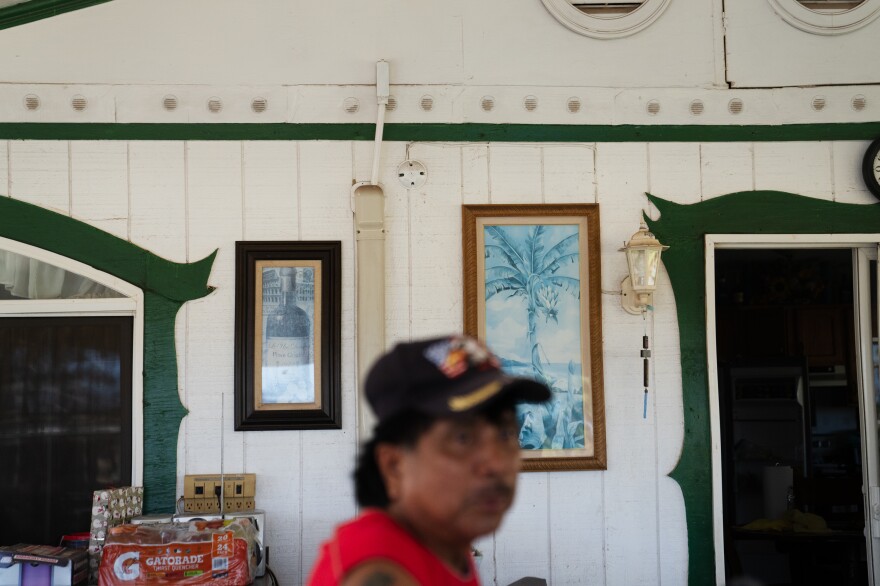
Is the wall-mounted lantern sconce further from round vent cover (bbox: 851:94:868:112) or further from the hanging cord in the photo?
round vent cover (bbox: 851:94:868:112)

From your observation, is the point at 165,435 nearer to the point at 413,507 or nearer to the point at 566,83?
the point at 566,83

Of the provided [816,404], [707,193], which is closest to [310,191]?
[707,193]

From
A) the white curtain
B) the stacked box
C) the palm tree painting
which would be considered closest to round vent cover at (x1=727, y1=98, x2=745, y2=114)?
the palm tree painting

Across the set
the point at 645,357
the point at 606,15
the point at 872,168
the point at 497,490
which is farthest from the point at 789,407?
the point at 497,490

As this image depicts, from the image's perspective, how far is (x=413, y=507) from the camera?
145cm

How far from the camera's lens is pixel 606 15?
493 centimetres

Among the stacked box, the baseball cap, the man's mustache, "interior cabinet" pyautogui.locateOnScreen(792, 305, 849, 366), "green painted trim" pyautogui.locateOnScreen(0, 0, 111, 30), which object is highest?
"green painted trim" pyautogui.locateOnScreen(0, 0, 111, 30)

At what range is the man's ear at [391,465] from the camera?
1.48 metres

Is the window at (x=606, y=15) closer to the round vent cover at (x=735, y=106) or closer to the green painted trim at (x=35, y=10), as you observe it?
the round vent cover at (x=735, y=106)

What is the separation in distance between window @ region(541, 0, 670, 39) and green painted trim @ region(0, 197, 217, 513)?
6.70 ft

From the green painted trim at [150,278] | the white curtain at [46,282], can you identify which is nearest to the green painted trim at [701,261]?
the green painted trim at [150,278]

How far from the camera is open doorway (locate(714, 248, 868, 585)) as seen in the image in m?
6.75

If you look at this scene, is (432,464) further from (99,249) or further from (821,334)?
(821,334)

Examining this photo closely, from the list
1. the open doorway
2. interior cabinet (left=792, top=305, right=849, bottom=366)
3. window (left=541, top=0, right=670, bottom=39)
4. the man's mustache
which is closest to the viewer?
the man's mustache
